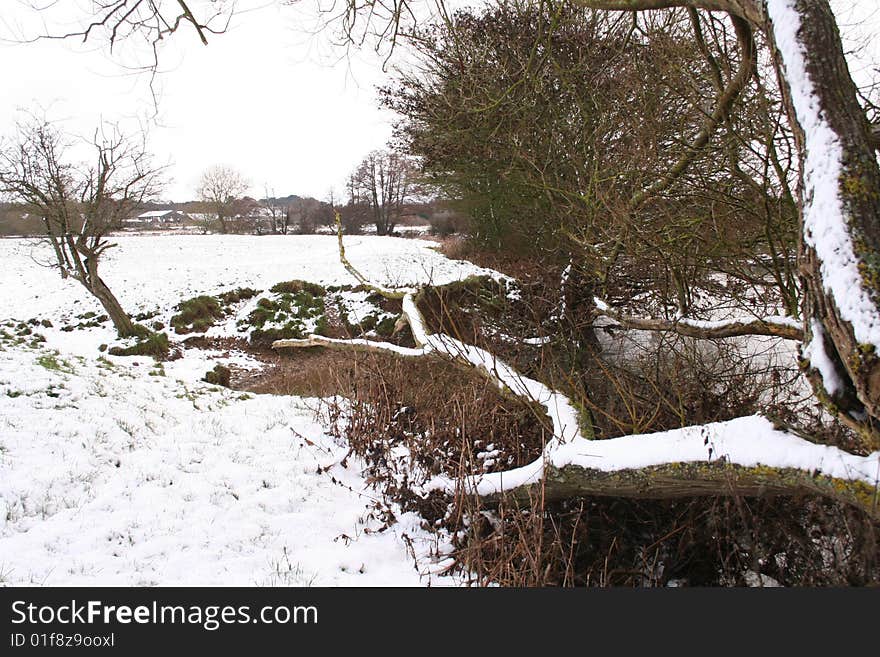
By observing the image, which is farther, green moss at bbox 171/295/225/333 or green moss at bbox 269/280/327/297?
green moss at bbox 269/280/327/297

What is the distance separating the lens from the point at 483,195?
524 inches

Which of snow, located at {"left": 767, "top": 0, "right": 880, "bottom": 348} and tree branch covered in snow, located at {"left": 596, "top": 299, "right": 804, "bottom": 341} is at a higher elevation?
snow, located at {"left": 767, "top": 0, "right": 880, "bottom": 348}

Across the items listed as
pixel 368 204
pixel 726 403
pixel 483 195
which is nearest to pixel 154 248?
pixel 368 204

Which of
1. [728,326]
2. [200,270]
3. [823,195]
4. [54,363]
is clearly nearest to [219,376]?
[54,363]

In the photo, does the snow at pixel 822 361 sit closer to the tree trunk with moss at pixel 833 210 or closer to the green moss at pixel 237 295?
the tree trunk with moss at pixel 833 210

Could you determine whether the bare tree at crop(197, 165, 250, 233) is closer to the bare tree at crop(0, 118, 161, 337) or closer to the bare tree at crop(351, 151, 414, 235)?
the bare tree at crop(351, 151, 414, 235)

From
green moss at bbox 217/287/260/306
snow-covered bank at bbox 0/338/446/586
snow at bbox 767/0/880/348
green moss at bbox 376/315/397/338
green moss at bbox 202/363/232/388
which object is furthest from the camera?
green moss at bbox 217/287/260/306

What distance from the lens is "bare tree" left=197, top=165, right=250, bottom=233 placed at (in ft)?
112

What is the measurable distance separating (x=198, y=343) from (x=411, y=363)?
32.0ft

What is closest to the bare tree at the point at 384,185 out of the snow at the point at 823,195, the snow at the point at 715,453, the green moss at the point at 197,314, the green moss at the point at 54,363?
the green moss at the point at 197,314

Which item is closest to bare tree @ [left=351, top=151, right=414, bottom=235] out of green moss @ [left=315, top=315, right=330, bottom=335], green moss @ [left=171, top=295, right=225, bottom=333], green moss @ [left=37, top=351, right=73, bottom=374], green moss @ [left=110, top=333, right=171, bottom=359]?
green moss @ [left=315, top=315, right=330, bottom=335]

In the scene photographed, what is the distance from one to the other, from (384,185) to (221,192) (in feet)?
60.7

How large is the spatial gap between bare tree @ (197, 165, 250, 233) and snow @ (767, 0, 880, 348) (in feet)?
122

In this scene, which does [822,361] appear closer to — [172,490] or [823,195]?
[823,195]
